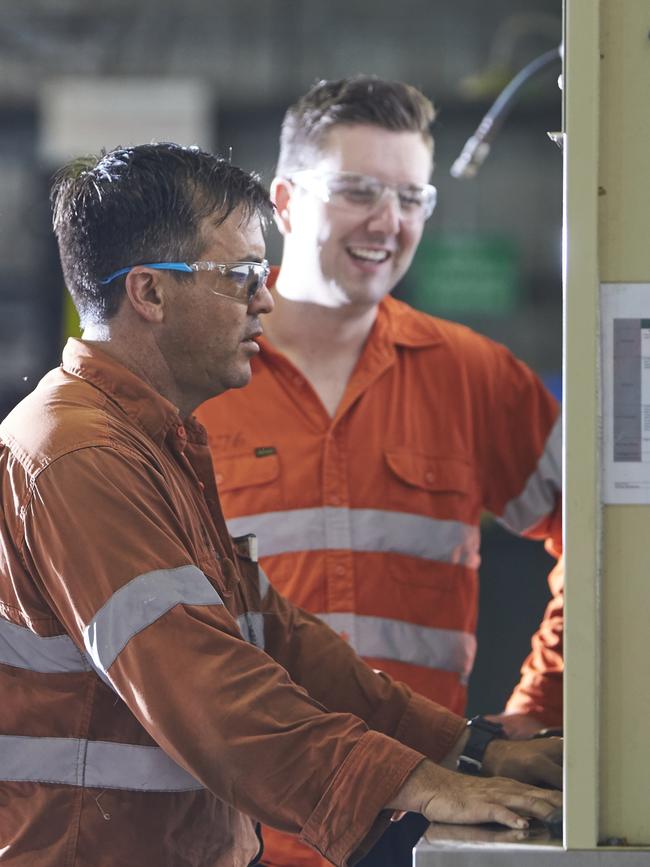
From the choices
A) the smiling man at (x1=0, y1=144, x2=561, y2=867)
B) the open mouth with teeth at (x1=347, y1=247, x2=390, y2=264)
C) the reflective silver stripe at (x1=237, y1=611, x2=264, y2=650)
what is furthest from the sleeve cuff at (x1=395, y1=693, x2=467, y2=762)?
the open mouth with teeth at (x1=347, y1=247, x2=390, y2=264)

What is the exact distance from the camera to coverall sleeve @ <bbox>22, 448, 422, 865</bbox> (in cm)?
158

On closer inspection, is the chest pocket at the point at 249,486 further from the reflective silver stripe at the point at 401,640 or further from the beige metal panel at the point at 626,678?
the beige metal panel at the point at 626,678

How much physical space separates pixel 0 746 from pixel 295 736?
0.41 metres

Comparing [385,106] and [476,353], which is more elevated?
[385,106]

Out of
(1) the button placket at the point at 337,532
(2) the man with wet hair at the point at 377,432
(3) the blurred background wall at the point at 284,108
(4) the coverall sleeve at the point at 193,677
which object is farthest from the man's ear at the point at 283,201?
(3) the blurred background wall at the point at 284,108

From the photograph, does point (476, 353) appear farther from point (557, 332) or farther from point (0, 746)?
point (557, 332)

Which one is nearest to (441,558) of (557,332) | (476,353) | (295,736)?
(476,353)

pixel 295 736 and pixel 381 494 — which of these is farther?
pixel 381 494

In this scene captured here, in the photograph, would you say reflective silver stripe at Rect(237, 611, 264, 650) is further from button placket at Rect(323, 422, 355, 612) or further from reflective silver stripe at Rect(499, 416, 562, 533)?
reflective silver stripe at Rect(499, 416, 562, 533)

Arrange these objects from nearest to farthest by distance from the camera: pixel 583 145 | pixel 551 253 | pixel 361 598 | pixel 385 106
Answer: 1. pixel 583 145
2. pixel 361 598
3. pixel 385 106
4. pixel 551 253

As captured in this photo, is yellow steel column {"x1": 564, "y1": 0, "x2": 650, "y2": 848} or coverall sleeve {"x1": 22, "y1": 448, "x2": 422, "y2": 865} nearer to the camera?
yellow steel column {"x1": 564, "y1": 0, "x2": 650, "y2": 848}

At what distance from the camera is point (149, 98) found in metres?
6.41

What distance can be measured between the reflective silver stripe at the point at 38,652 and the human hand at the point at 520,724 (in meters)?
1.05

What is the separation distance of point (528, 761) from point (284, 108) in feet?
15.7
